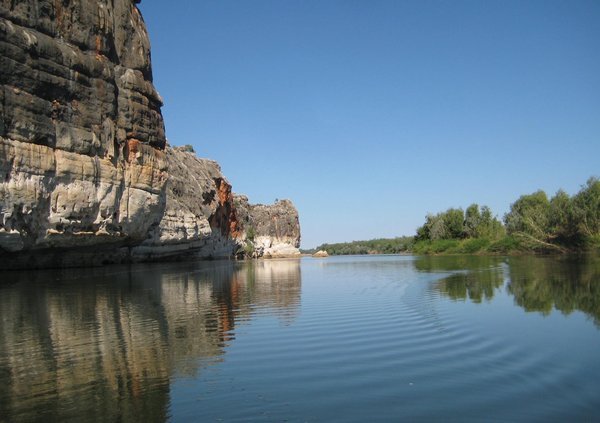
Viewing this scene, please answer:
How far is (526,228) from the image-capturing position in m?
65.2

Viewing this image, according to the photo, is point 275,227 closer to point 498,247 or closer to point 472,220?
point 472,220

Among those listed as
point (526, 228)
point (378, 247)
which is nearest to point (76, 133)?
point (526, 228)

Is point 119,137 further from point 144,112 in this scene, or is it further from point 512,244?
point 512,244

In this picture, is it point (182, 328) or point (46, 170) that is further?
point (46, 170)

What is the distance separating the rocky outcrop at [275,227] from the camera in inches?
4660

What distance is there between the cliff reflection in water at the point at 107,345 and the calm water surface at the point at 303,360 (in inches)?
1.3

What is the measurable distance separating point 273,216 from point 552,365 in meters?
116

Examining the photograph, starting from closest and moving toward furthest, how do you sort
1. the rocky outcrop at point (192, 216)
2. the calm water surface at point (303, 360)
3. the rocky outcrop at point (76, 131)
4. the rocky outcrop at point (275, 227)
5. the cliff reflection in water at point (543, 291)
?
1. the calm water surface at point (303, 360)
2. the cliff reflection in water at point (543, 291)
3. the rocky outcrop at point (76, 131)
4. the rocky outcrop at point (192, 216)
5. the rocky outcrop at point (275, 227)

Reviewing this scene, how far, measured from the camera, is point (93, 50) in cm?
3142

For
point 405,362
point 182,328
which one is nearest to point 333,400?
point 405,362

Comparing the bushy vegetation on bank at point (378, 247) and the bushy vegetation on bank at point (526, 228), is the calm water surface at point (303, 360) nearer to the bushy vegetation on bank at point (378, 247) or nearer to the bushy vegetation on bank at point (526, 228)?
the bushy vegetation on bank at point (526, 228)

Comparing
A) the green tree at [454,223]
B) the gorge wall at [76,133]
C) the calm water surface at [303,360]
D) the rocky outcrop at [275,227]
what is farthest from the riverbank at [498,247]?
the calm water surface at [303,360]

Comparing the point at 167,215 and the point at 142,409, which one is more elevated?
the point at 167,215

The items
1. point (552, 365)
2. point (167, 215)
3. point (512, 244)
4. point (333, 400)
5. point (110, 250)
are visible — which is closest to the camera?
point (333, 400)
